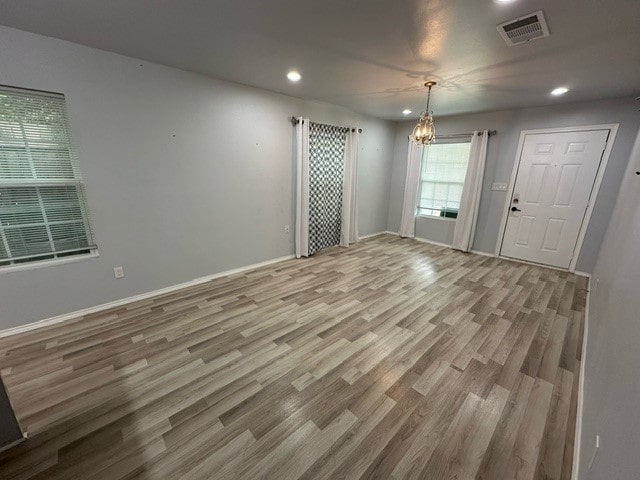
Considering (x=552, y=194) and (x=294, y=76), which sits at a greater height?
(x=294, y=76)

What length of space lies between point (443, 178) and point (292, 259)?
340cm

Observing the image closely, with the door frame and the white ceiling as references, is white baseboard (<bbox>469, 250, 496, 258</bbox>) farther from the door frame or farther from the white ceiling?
the white ceiling

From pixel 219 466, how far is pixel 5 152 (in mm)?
2840

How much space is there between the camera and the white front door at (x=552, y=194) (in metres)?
3.62

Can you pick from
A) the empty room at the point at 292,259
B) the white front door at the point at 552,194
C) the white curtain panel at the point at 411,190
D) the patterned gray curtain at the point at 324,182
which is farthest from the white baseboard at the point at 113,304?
the white front door at the point at 552,194

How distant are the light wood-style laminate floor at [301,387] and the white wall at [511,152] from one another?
1476 millimetres

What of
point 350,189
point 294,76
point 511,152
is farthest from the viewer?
point 350,189

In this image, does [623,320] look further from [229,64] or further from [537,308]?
[229,64]

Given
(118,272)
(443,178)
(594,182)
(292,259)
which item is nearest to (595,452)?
(292,259)

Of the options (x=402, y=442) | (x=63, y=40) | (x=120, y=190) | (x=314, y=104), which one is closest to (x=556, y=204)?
(x=314, y=104)

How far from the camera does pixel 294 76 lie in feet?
9.38

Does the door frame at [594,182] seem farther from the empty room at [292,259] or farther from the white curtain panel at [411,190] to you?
the white curtain panel at [411,190]

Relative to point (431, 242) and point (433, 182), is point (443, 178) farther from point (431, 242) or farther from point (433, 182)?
point (431, 242)

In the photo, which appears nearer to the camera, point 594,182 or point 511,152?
point 594,182
